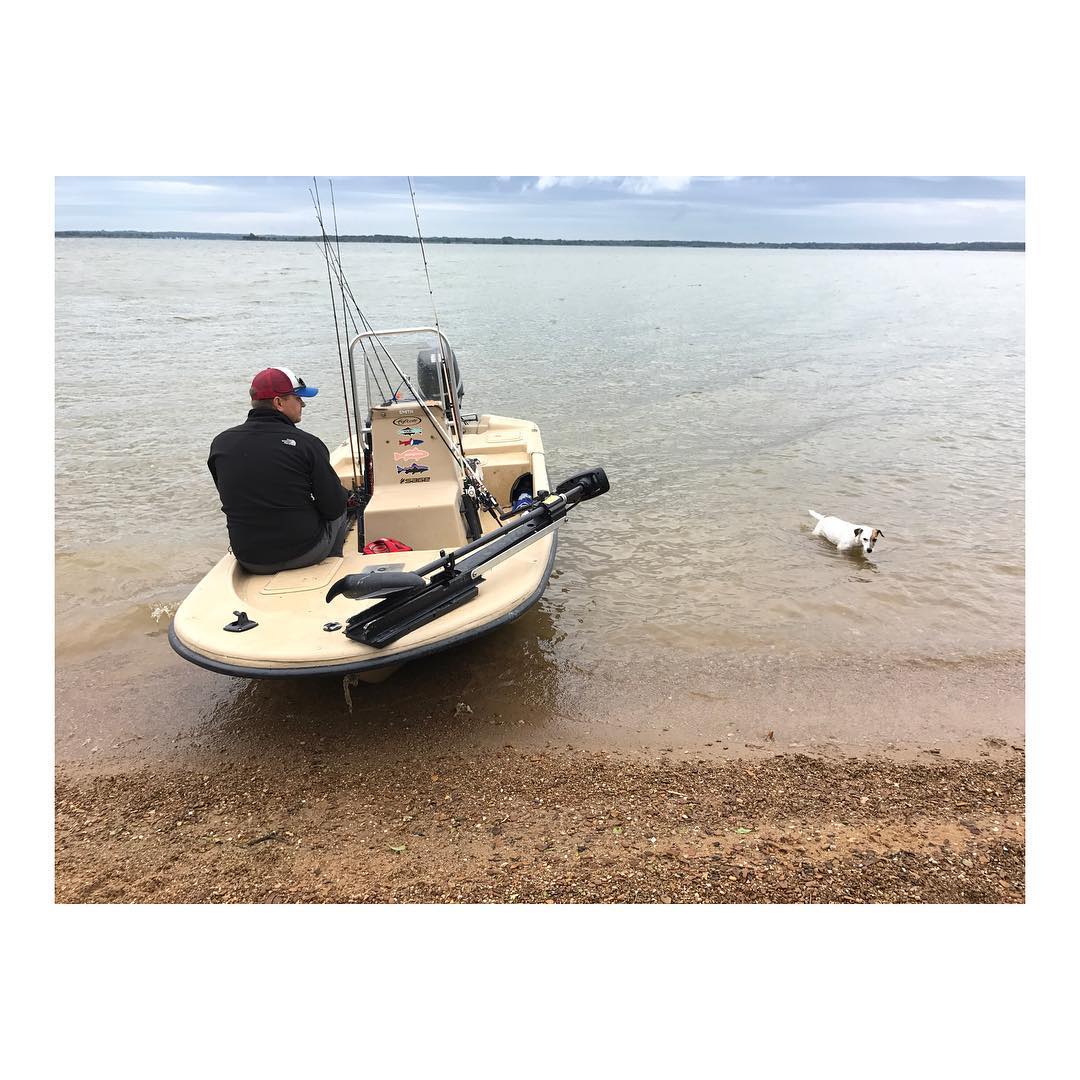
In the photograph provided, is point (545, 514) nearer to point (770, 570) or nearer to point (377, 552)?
point (377, 552)

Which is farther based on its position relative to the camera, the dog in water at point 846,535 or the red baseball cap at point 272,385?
the dog in water at point 846,535

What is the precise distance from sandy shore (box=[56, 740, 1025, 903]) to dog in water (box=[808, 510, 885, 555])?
108 inches

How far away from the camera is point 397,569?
4.60 m

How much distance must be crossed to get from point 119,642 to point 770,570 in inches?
210

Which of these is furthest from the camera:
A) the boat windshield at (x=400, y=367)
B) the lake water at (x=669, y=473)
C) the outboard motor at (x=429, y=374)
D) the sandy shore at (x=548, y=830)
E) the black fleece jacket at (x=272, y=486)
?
the outboard motor at (x=429, y=374)

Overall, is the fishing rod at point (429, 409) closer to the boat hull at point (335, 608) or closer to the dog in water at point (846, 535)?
the boat hull at point (335, 608)

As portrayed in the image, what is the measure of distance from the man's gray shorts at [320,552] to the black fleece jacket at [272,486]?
0.12 ft

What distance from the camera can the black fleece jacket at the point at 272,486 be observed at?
4461 millimetres

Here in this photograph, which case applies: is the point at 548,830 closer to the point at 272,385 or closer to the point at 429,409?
the point at 272,385

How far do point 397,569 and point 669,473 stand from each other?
585 centimetres

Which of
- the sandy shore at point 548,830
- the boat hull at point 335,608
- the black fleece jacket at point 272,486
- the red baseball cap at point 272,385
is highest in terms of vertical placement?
the red baseball cap at point 272,385

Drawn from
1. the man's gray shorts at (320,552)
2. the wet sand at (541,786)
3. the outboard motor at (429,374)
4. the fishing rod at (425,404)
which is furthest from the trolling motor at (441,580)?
the outboard motor at (429,374)

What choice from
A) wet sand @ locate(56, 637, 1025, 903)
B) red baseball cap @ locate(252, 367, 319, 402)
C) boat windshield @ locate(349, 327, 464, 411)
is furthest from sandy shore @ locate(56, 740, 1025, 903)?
boat windshield @ locate(349, 327, 464, 411)

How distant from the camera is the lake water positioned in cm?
552
